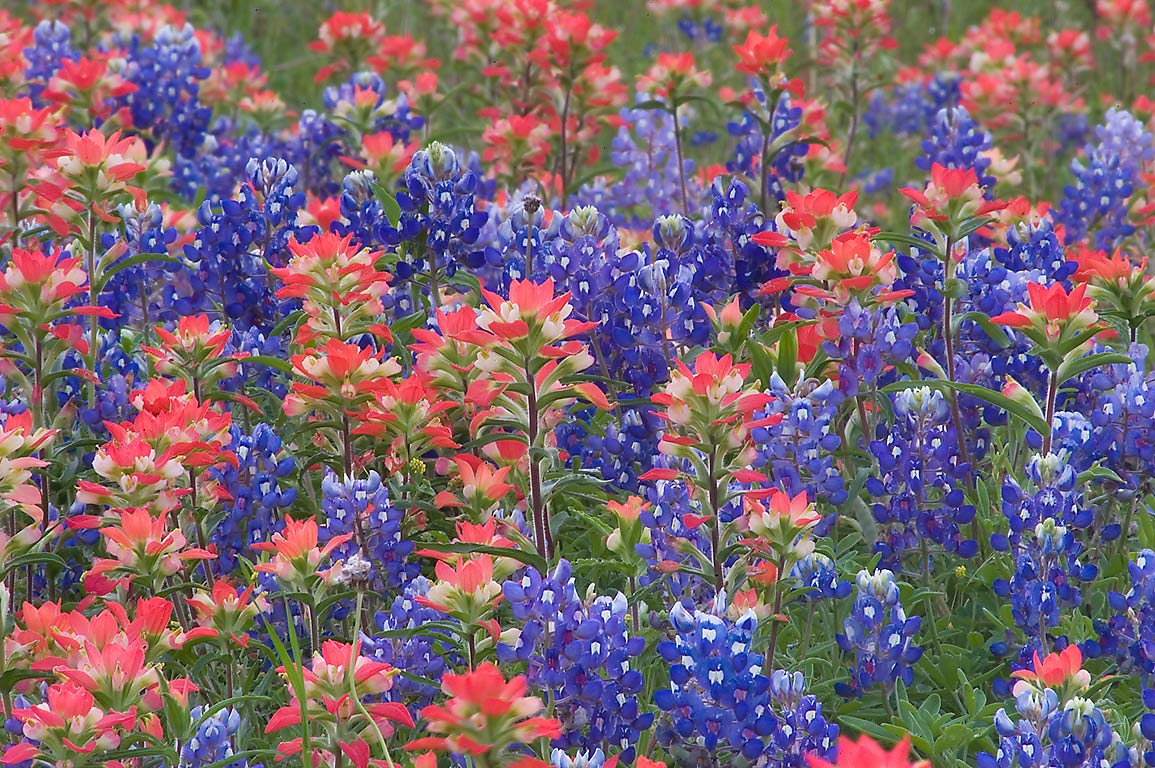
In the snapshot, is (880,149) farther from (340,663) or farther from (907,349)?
(340,663)

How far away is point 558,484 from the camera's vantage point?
277 centimetres

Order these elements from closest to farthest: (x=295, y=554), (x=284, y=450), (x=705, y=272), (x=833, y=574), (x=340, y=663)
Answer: (x=340, y=663) < (x=295, y=554) < (x=833, y=574) < (x=284, y=450) < (x=705, y=272)

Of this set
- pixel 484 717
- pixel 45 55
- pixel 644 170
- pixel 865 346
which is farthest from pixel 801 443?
pixel 45 55

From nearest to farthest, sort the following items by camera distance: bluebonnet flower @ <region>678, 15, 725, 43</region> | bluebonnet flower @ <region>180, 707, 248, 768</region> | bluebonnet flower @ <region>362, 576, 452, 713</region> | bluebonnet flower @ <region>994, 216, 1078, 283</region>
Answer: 1. bluebonnet flower @ <region>180, 707, 248, 768</region>
2. bluebonnet flower @ <region>362, 576, 452, 713</region>
3. bluebonnet flower @ <region>994, 216, 1078, 283</region>
4. bluebonnet flower @ <region>678, 15, 725, 43</region>

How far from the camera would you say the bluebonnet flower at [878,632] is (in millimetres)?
2656

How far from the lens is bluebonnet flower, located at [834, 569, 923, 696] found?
266 cm

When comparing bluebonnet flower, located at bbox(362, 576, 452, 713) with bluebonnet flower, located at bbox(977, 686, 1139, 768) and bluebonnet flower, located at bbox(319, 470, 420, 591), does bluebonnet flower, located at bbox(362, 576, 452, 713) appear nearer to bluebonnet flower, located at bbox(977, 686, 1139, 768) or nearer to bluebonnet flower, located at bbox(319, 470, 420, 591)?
bluebonnet flower, located at bbox(319, 470, 420, 591)

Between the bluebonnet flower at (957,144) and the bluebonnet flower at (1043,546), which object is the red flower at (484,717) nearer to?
the bluebonnet flower at (1043,546)

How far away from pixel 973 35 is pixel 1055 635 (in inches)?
203

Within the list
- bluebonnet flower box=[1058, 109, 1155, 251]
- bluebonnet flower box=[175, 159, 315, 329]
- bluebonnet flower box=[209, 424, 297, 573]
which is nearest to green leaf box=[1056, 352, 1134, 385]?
bluebonnet flower box=[209, 424, 297, 573]

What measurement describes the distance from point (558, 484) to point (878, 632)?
0.66 m

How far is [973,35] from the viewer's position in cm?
743

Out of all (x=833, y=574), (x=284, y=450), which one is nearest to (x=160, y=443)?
(x=284, y=450)

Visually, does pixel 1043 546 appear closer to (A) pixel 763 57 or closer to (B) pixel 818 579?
(B) pixel 818 579
